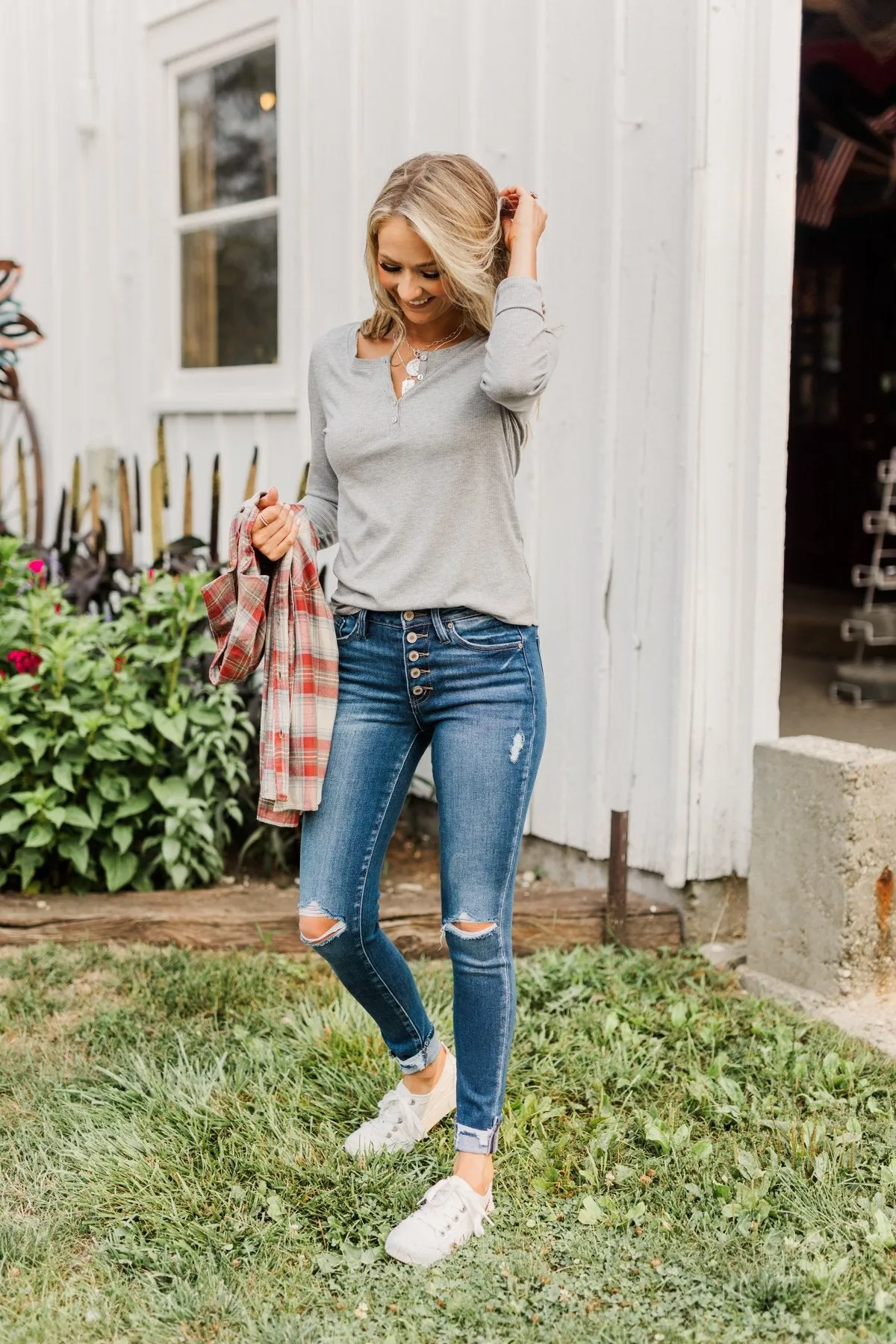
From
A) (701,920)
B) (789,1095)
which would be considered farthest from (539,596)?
(789,1095)

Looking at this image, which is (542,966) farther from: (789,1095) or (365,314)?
(365,314)

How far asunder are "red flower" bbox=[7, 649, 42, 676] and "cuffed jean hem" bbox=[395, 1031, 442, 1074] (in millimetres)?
1856

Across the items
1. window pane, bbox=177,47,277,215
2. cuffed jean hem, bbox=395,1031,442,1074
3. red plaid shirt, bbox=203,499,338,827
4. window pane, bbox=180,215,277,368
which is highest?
window pane, bbox=177,47,277,215

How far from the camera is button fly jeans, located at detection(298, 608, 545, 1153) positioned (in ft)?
8.41

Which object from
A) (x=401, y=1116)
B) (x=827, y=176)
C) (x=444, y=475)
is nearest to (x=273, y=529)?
(x=444, y=475)

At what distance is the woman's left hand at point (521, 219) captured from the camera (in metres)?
2.59

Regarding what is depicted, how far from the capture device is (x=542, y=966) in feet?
12.5

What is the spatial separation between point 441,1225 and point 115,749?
198 cm

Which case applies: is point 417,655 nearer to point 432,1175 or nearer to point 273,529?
point 273,529

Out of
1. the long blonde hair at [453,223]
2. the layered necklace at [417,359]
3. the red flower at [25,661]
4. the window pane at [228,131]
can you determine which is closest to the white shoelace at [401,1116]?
the layered necklace at [417,359]

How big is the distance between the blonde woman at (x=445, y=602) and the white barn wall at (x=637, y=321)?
132 centimetres

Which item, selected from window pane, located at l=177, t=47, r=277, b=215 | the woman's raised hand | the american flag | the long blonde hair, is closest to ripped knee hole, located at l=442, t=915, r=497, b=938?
the woman's raised hand

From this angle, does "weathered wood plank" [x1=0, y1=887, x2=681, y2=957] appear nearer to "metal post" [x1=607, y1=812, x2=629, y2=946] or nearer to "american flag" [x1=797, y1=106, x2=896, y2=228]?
"metal post" [x1=607, y1=812, x2=629, y2=946]

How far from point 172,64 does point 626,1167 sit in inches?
196
